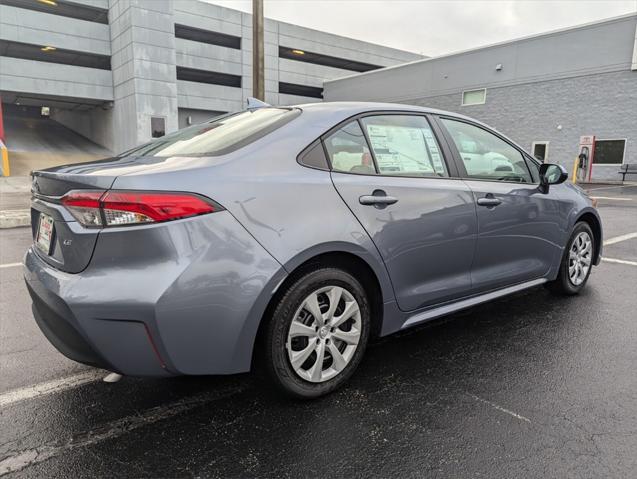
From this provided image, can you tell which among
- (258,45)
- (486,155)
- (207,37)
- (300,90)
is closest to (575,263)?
(486,155)

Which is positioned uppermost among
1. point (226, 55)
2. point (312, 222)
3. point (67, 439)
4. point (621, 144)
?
point (226, 55)

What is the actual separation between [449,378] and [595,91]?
24343 millimetres

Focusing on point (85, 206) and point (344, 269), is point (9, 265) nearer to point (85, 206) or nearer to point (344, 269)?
point (85, 206)

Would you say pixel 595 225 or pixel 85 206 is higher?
pixel 85 206

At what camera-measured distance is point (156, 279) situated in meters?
1.97

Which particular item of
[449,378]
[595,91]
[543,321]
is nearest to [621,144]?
[595,91]

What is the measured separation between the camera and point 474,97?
27922 mm

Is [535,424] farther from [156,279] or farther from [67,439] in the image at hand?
[67,439]

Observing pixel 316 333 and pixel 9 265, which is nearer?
pixel 316 333

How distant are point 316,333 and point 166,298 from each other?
0.82m

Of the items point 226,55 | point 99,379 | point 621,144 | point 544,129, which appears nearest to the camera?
point 99,379

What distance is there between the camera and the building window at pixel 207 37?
119ft

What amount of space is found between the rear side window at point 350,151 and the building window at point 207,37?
3782 centimetres

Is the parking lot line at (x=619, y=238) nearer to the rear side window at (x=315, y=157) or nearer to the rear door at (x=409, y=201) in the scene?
the rear door at (x=409, y=201)
